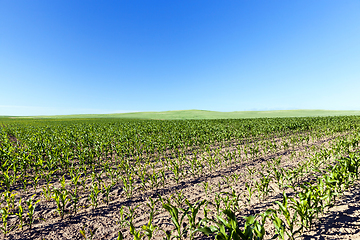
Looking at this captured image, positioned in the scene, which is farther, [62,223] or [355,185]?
[355,185]

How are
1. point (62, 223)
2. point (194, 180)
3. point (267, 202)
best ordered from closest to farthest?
point (62, 223) → point (267, 202) → point (194, 180)

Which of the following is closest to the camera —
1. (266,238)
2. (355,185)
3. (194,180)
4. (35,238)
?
(266,238)

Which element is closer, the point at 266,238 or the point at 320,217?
the point at 266,238

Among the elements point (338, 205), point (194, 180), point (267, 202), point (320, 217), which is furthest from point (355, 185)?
point (194, 180)

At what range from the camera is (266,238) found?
10.3 feet

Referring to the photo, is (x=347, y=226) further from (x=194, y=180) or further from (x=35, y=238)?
(x=35, y=238)

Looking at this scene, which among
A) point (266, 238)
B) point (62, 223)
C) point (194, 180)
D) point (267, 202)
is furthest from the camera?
point (194, 180)

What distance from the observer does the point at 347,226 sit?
3213 millimetres

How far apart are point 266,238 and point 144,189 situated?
3.87m

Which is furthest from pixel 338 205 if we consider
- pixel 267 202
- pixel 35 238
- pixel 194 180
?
pixel 35 238

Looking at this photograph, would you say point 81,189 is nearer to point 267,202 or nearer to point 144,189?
point 144,189

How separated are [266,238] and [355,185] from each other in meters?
4.03

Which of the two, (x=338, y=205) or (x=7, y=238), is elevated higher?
(x=338, y=205)

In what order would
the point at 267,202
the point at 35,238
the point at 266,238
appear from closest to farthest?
the point at 266,238 → the point at 35,238 → the point at 267,202
